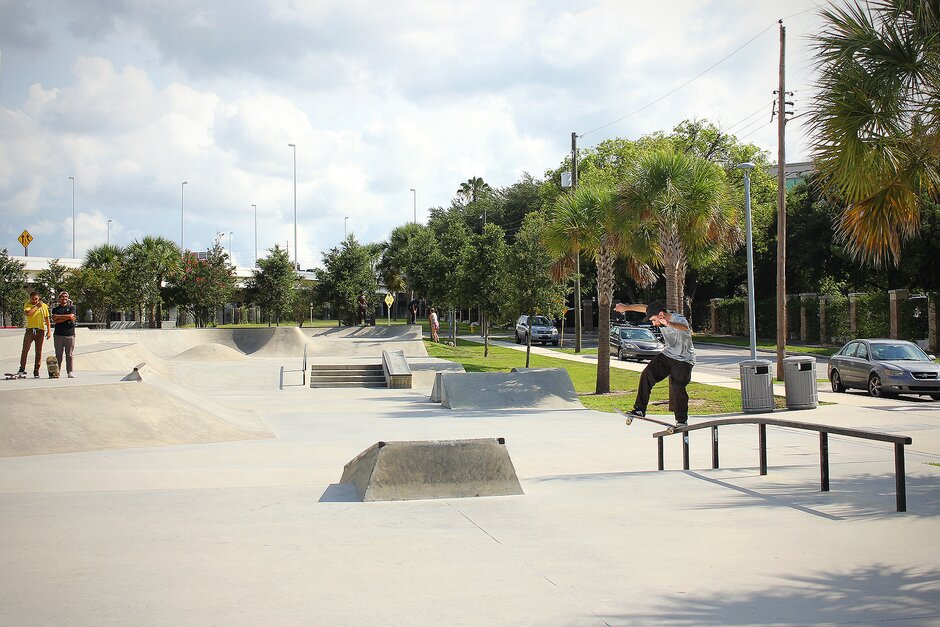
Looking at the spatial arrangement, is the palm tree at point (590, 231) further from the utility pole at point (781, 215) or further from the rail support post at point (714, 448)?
the rail support post at point (714, 448)

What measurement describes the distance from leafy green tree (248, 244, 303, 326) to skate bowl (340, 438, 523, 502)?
45.8m

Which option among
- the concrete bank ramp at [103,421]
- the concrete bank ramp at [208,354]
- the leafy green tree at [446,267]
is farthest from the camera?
the leafy green tree at [446,267]

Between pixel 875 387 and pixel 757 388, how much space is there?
15.6 feet

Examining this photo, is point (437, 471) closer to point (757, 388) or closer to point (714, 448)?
point (714, 448)

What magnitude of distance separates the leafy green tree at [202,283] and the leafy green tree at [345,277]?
6.33m

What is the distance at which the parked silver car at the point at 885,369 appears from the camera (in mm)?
18844

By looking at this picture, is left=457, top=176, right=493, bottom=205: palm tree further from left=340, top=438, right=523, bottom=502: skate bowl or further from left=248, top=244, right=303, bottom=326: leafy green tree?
left=340, top=438, right=523, bottom=502: skate bowl

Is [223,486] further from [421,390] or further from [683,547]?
[421,390]

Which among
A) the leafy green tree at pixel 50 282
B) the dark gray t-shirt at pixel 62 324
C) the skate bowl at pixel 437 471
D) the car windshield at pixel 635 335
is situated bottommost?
the skate bowl at pixel 437 471

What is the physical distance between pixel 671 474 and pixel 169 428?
25.8 ft

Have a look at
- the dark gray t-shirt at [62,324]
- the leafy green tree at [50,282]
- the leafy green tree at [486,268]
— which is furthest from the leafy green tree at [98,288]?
the dark gray t-shirt at [62,324]

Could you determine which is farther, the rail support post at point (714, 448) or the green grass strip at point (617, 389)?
the green grass strip at point (617, 389)

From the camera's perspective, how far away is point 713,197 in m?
19.1

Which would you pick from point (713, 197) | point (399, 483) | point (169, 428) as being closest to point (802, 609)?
point (399, 483)
